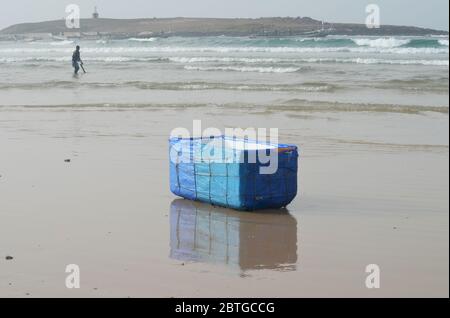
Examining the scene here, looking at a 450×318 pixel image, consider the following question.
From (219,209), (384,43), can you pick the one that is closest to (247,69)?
(384,43)

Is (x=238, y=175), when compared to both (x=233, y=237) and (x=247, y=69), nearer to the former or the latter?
(x=233, y=237)

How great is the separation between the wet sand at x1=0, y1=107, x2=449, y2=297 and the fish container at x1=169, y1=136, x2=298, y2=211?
18cm

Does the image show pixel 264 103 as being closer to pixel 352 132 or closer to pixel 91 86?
pixel 352 132

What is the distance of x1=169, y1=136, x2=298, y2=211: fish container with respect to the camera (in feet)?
27.3

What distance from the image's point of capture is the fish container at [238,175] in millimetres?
8312

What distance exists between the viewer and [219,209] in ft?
28.2

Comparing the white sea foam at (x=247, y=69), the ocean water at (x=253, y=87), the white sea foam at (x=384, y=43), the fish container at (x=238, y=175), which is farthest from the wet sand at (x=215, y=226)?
the white sea foam at (x=384, y=43)

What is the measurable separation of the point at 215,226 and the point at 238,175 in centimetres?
65

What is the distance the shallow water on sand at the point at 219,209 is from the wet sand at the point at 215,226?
0.02 metres

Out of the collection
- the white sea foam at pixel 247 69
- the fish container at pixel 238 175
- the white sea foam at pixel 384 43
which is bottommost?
the fish container at pixel 238 175

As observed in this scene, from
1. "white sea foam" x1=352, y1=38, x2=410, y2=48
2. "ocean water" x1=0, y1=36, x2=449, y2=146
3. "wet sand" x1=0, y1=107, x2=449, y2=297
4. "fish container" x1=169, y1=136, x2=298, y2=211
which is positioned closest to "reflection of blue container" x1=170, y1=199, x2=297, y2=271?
"wet sand" x1=0, y1=107, x2=449, y2=297

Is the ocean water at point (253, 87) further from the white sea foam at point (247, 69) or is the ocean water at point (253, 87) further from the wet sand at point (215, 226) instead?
the wet sand at point (215, 226)
